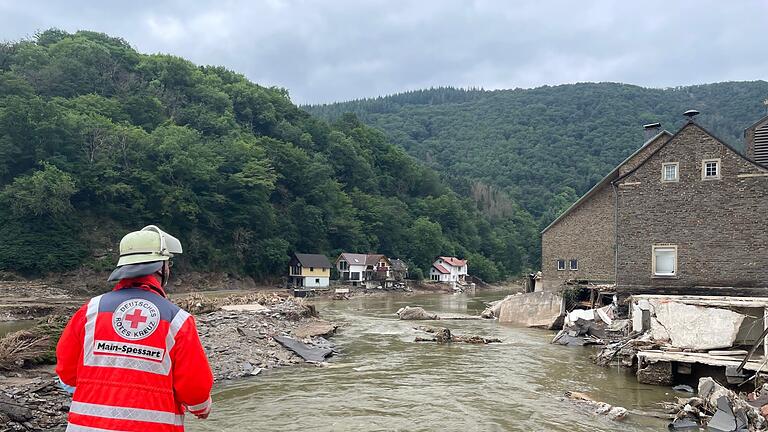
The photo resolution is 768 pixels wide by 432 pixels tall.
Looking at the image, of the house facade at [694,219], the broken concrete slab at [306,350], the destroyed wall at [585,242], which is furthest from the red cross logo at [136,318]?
the destroyed wall at [585,242]

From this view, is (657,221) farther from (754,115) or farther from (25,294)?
(754,115)

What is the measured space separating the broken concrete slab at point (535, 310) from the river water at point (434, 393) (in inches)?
271

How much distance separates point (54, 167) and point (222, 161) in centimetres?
2005

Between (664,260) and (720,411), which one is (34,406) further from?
(664,260)

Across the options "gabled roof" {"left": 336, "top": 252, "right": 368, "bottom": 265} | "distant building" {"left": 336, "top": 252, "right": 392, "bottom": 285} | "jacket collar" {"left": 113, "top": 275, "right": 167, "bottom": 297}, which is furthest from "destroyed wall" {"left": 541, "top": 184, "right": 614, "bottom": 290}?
"gabled roof" {"left": 336, "top": 252, "right": 368, "bottom": 265}

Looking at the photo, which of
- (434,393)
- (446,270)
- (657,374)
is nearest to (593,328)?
(657,374)

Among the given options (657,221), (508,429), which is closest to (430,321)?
(657,221)

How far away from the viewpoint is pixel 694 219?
22.2m

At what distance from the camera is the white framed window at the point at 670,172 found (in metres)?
22.4

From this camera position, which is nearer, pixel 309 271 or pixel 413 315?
pixel 413 315

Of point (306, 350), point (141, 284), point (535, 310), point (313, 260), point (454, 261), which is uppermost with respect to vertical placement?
point (454, 261)

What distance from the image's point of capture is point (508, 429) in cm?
1095

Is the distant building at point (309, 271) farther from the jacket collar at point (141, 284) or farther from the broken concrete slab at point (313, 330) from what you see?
the jacket collar at point (141, 284)

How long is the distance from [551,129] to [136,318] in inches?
5959
